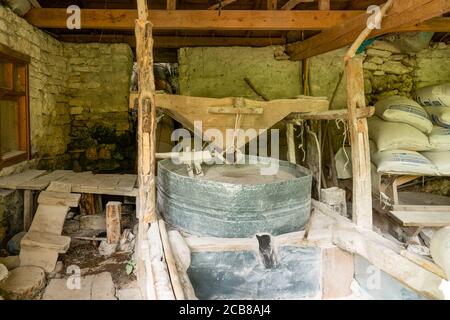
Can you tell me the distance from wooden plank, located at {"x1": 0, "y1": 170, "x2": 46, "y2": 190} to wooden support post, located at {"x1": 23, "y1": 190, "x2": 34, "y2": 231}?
0.51 ft

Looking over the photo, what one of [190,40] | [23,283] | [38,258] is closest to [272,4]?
[190,40]

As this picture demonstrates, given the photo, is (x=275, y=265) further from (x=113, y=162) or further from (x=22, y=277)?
(x=113, y=162)

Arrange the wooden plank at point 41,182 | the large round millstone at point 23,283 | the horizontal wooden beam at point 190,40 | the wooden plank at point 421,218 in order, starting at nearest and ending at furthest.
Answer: the large round millstone at point 23,283 < the wooden plank at point 421,218 < the wooden plank at point 41,182 < the horizontal wooden beam at point 190,40

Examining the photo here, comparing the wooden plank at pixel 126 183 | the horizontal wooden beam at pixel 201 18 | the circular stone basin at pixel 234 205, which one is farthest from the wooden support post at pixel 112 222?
the horizontal wooden beam at pixel 201 18

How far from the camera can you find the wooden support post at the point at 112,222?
3.94 metres

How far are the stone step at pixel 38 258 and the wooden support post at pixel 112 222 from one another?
639 millimetres

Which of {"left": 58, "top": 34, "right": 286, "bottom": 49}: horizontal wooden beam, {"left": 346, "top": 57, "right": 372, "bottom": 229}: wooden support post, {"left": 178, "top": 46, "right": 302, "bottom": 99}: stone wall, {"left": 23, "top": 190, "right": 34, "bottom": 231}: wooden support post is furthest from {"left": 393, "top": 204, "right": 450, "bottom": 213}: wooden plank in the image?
{"left": 23, "top": 190, "right": 34, "bottom": 231}: wooden support post

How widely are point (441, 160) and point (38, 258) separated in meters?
4.37

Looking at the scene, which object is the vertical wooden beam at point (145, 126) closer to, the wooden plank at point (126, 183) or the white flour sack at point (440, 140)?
the wooden plank at point (126, 183)

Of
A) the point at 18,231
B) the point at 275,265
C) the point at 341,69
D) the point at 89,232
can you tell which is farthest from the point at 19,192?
the point at 341,69

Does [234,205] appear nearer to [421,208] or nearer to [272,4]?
[421,208]

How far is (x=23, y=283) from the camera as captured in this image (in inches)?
119
